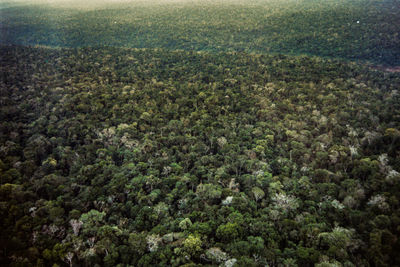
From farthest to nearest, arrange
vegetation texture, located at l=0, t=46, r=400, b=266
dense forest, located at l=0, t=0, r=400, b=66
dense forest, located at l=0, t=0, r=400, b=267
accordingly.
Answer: dense forest, located at l=0, t=0, r=400, b=66 → dense forest, located at l=0, t=0, r=400, b=267 → vegetation texture, located at l=0, t=46, r=400, b=266

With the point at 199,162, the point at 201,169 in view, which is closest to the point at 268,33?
the point at 199,162

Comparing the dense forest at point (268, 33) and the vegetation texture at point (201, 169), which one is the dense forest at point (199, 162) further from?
the dense forest at point (268, 33)

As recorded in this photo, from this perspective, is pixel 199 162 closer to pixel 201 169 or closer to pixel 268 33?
pixel 201 169

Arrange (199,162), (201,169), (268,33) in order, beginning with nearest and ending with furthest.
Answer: (201,169) < (199,162) < (268,33)

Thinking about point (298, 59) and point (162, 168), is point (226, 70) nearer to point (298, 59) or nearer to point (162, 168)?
point (298, 59)

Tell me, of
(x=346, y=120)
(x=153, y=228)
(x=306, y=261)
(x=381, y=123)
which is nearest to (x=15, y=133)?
(x=153, y=228)

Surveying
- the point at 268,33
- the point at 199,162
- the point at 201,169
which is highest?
the point at 268,33

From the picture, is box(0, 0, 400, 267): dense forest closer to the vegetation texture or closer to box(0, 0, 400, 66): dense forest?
the vegetation texture

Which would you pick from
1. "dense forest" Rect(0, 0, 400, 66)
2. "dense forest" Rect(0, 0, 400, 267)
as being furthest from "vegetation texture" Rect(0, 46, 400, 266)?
"dense forest" Rect(0, 0, 400, 66)

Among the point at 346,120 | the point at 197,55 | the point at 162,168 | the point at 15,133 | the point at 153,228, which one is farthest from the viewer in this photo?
the point at 197,55
